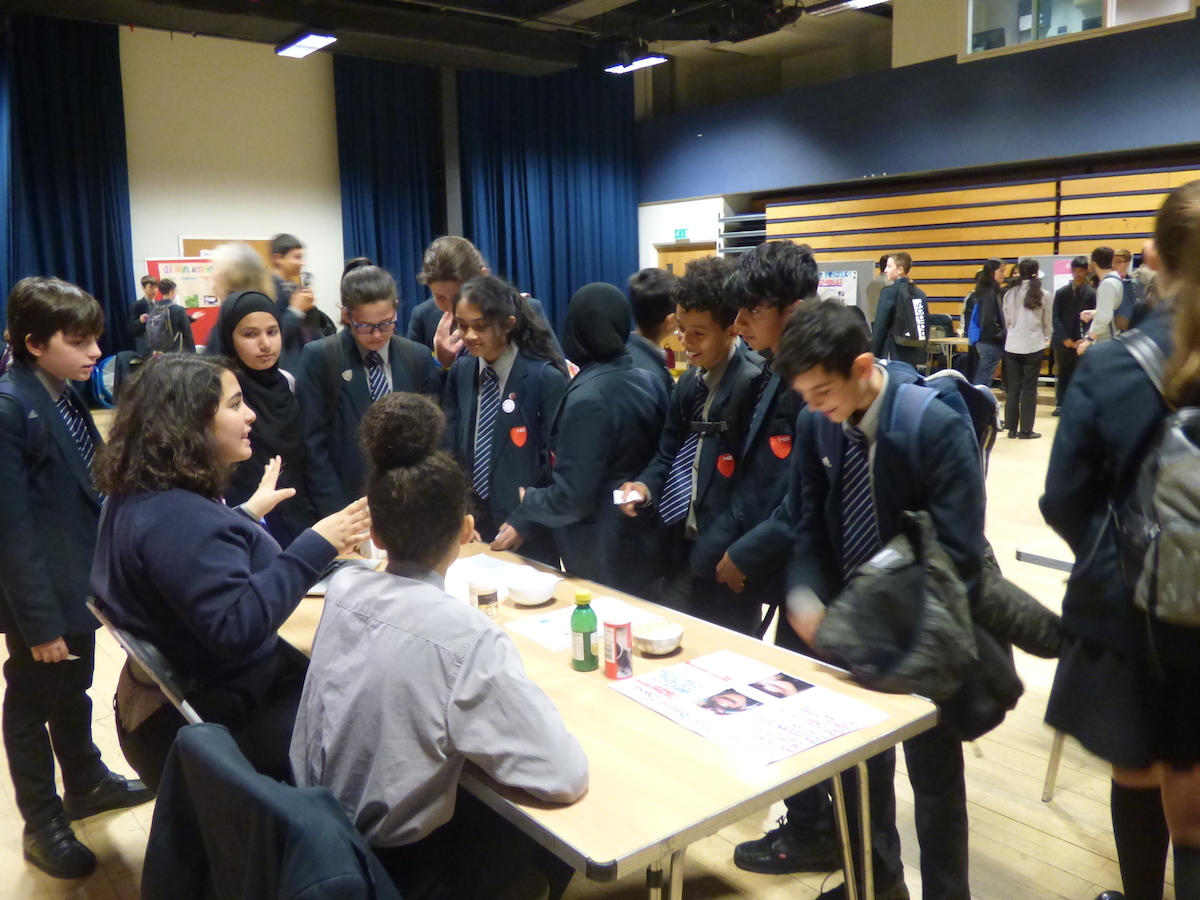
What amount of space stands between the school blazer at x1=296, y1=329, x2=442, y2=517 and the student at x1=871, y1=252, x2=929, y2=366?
5727 mm

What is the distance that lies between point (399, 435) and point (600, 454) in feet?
3.29

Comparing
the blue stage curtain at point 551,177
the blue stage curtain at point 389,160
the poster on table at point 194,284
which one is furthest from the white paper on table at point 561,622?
the blue stage curtain at point 551,177

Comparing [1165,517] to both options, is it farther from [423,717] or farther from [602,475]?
[602,475]

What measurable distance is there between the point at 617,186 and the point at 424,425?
37.4ft

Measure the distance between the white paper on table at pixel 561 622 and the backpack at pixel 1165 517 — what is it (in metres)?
0.93

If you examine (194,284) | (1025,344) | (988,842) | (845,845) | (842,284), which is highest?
(194,284)

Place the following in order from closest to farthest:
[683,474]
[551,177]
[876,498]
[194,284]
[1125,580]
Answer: [1125,580] < [876,498] < [683,474] < [194,284] < [551,177]

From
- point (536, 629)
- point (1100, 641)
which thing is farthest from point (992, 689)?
point (536, 629)

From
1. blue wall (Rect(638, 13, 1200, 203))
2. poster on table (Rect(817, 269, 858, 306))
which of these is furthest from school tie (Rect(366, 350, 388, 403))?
blue wall (Rect(638, 13, 1200, 203))

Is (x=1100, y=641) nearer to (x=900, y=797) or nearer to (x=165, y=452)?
(x=900, y=797)

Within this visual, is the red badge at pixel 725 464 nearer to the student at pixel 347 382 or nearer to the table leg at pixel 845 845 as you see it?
the table leg at pixel 845 845

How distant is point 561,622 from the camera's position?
209cm

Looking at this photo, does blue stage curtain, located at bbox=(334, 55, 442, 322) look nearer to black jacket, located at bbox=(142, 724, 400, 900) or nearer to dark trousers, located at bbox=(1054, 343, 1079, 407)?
dark trousers, located at bbox=(1054, 343, 1079, 407)

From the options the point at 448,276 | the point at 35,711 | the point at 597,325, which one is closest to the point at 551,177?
the point at 448,276
